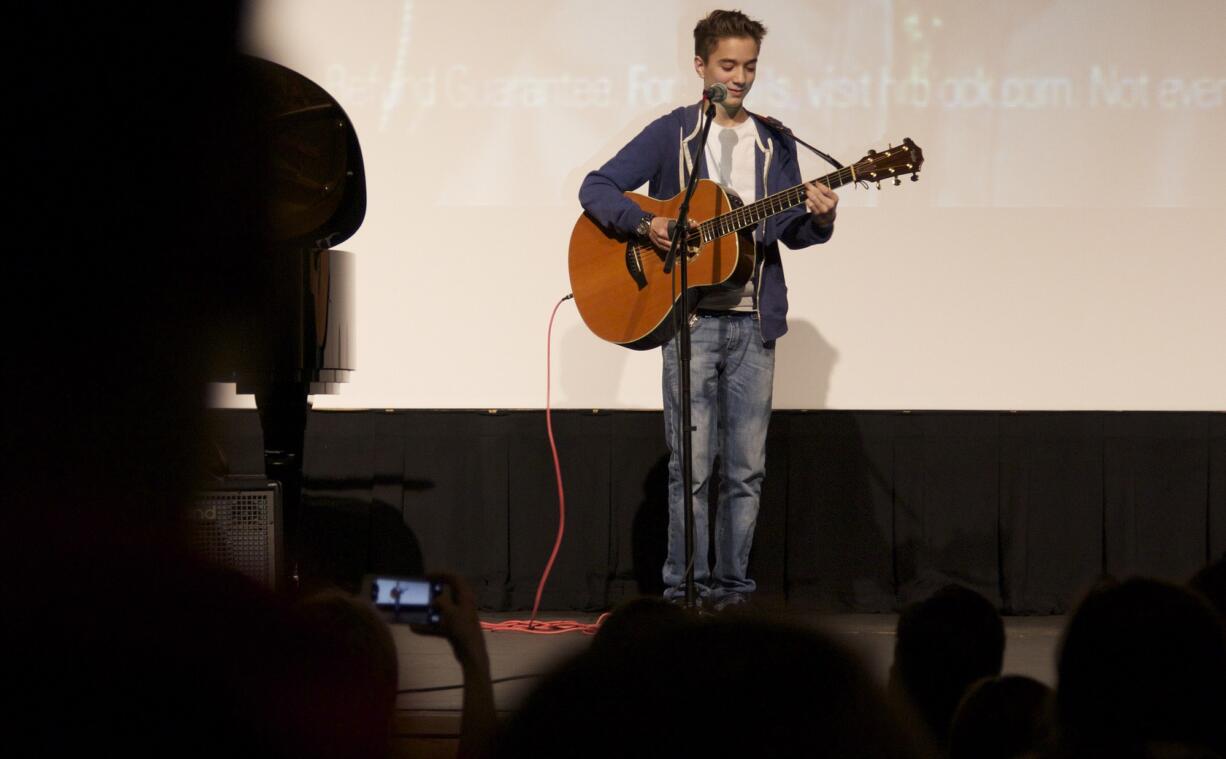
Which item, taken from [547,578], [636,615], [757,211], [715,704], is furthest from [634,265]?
[715,704]

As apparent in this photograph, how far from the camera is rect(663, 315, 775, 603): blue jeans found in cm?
369

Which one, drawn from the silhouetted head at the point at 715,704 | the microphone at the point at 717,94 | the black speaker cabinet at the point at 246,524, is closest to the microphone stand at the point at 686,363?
the microphone at the point at 717,94

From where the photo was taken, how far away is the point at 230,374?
3.65 m

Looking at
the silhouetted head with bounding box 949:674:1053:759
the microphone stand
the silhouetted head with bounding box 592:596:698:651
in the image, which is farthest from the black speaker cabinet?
the silhouetted head with bounding box 949:674:1053:759

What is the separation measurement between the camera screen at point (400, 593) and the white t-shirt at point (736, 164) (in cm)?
265

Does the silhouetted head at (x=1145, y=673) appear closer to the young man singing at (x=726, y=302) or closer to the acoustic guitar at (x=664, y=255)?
Answer: the acoustic guitar at (x=664, y=255)

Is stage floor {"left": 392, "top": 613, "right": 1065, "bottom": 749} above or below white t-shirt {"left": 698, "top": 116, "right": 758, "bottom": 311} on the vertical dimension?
below

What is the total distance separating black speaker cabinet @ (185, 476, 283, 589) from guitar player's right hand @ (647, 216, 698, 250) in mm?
1337

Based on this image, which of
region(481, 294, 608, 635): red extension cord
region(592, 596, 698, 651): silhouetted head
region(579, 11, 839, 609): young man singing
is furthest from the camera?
region(481, 294, 608, 635): red extension cord

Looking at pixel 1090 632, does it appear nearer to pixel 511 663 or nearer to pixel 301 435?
pixel 511 663

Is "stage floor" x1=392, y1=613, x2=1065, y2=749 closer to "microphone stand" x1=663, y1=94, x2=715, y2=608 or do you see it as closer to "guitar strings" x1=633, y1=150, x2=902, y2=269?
"microphone stand" x1=663, y1=94, x2=715, y2=608

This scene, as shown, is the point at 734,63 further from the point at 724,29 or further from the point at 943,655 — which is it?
the point at 943,655

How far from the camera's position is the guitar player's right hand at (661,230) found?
11.5 feet

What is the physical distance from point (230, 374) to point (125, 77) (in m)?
3.03
